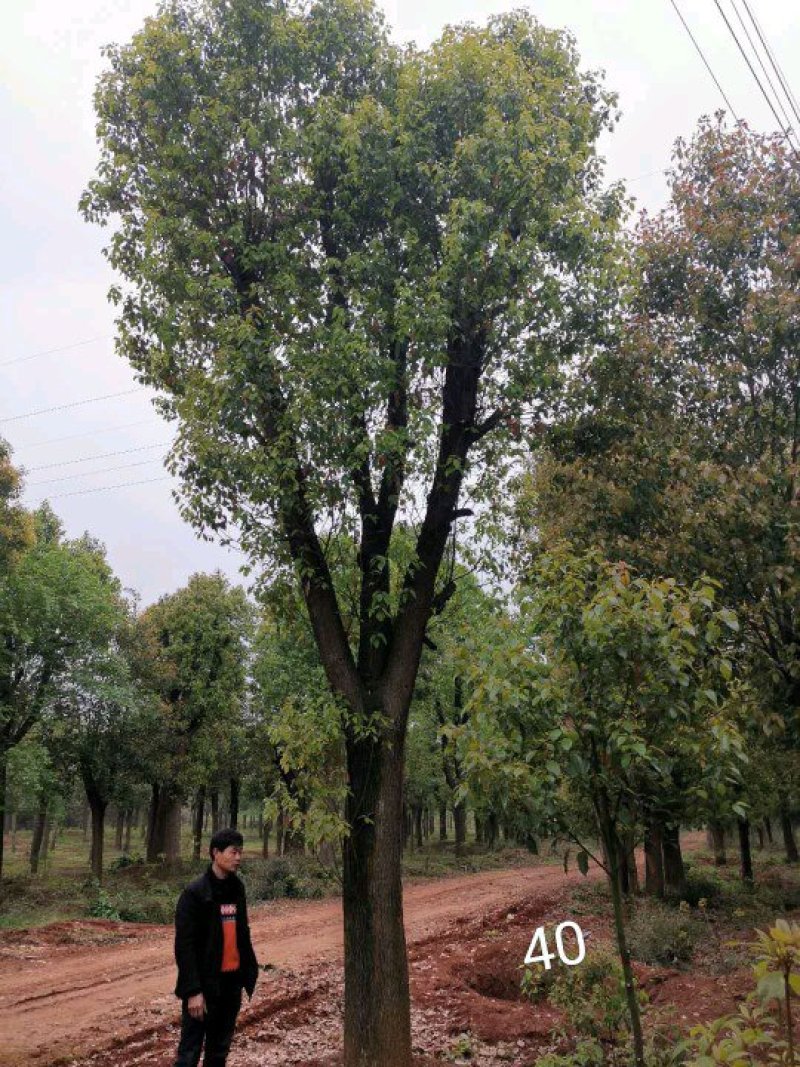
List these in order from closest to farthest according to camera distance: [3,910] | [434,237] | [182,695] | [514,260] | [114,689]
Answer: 1. [514,260]
2. [434,237]
3. [3,910]
4. [114,689]
5. [182,695]

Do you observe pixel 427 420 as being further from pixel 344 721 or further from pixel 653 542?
pixel 653 542

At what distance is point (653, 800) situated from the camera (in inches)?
227

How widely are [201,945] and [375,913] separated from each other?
178cm

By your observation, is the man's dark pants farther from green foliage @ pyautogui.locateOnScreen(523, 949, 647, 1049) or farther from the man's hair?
green foliage @ pyautogui.locateOnScreen(523, 949, 647, 1049)

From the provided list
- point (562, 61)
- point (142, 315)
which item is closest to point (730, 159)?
point (562, 61)

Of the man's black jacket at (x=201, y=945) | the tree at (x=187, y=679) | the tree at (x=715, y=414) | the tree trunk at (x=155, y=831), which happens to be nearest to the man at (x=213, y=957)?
the man's black jacket at (x=201, y=945)

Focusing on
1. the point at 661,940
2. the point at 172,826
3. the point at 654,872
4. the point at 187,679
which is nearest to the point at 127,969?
the point at 661,940

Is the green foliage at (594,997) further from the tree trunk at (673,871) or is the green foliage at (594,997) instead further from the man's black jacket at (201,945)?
the tree trunk at (673,871)

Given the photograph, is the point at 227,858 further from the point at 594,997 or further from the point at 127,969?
the point at 127,969

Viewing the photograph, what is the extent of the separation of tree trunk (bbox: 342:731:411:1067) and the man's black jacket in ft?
4.29

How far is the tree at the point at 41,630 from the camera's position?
2320 centimetres

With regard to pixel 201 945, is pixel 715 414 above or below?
above

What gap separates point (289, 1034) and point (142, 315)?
7830 mm

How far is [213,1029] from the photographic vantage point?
628 cm
